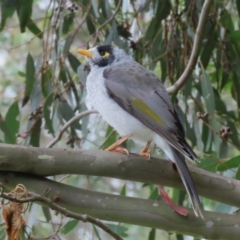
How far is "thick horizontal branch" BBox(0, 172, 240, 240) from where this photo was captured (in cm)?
224

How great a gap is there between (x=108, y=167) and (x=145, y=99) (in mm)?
775

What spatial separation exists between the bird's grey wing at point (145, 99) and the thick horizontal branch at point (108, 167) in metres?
0.16

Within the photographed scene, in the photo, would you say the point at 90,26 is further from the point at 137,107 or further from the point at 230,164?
the point at 230,164

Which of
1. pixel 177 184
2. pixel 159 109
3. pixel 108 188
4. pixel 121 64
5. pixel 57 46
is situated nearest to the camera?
pixel 177 184

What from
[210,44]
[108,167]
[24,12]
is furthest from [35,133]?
[108,167]

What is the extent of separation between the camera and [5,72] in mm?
7215

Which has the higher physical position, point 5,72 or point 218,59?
point 218,59

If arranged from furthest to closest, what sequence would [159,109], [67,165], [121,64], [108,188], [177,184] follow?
[108,188], [121,64], [159,109], [177,184], [67,165]

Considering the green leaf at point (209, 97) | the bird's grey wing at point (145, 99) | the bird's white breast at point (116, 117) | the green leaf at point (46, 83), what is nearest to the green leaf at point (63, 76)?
the green leaf at point (46, 83)

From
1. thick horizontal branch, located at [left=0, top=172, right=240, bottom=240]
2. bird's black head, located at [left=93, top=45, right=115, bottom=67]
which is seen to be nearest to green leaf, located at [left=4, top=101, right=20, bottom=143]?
bird's black head, located at [left=93, top=45, right=115, bottom=67]

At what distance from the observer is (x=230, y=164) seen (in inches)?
120

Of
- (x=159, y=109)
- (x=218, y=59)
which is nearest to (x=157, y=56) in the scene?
(x=218, y=59)

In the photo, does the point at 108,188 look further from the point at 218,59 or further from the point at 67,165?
the point at 67,165

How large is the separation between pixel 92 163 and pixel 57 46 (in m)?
1.51
